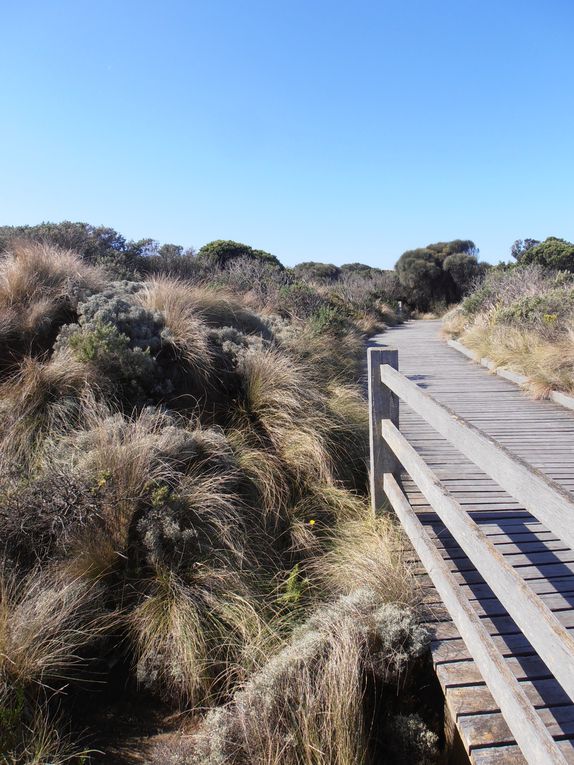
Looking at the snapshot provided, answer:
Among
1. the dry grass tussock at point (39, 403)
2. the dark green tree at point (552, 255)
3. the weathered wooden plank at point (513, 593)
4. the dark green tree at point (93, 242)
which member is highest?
the dark green tree at point (552, 255)

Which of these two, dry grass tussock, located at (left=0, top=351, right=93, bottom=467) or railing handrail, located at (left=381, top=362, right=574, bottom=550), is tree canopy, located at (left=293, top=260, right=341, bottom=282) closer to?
dry grass tussock, located at (left=0, top=351, right=93, bottom=467)

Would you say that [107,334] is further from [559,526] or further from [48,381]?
[559,526]

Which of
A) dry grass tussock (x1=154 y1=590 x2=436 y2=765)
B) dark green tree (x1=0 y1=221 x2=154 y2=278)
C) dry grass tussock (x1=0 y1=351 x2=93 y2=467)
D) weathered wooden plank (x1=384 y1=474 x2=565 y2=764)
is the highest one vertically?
dark green tree (x1=0 y1=221 x2=154 y2=278)

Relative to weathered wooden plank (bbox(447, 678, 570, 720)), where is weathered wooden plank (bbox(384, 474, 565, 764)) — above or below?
above

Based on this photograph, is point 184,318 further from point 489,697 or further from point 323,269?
point 323,269

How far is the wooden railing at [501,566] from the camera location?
1.67 meters

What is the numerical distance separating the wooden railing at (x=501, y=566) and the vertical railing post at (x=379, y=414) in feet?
1.94

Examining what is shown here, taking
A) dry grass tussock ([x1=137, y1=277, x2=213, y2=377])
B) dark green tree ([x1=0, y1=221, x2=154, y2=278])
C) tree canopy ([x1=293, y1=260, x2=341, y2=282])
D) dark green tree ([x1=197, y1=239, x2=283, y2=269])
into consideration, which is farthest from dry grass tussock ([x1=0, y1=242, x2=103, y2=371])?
tree canopy ([x1=293, y1=260, x2=341, y2=282])

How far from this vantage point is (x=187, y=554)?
3926 millimetres

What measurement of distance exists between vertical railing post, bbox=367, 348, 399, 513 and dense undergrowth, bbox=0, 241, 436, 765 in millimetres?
434

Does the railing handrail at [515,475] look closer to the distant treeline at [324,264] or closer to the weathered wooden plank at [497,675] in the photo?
the weathered wooden plank at [497,675]

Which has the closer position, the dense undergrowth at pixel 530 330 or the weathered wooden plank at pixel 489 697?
the weathered wooden plank at pixel 489 697

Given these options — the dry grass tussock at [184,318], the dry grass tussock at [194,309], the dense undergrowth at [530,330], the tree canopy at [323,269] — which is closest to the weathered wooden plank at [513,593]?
the dry grass tussock at [184,318]

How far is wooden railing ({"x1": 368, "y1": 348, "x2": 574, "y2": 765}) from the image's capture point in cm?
167
